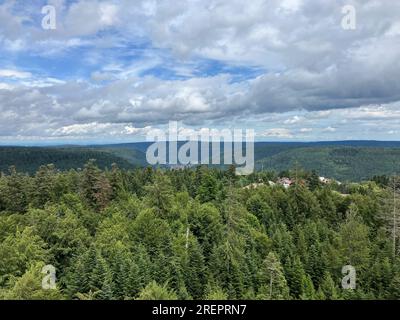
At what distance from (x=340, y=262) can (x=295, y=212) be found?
92.0 feet

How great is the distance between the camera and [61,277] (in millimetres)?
42906

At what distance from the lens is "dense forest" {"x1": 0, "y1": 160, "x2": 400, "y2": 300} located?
3925 centimetres


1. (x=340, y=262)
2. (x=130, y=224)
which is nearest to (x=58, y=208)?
(x=130, y=224)

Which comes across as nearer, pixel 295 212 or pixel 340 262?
pixel 340 262

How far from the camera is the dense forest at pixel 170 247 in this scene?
129 ft

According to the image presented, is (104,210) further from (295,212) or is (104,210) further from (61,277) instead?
(295,212)

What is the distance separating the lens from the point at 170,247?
50.0 metres

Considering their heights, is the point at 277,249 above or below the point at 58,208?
below
